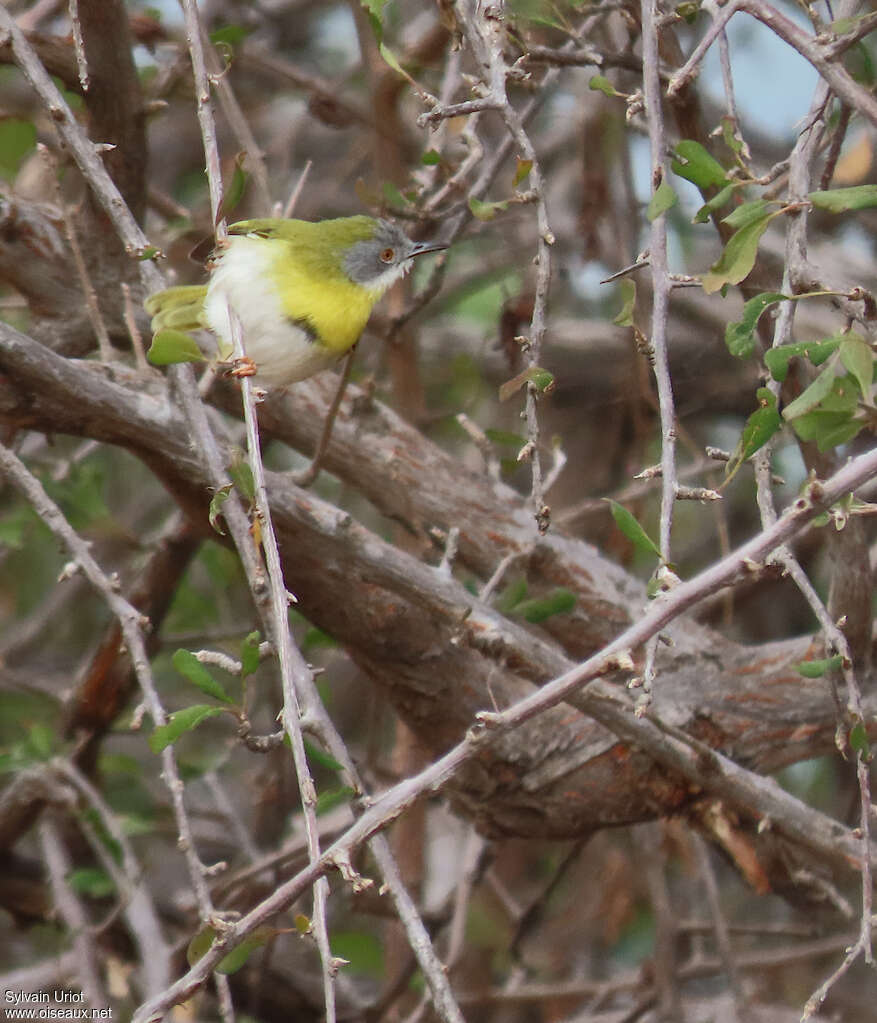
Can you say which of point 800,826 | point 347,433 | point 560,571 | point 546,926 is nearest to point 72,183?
point 347,433

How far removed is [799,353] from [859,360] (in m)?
0.13

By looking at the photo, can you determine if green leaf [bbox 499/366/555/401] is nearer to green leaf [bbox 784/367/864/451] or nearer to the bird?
green leaf [bbox 784/367/864/451]

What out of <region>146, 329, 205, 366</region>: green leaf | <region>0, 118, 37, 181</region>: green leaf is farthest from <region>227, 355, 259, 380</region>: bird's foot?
<region>0, 118, 37, 181</region>: green leaf

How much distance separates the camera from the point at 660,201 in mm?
1695

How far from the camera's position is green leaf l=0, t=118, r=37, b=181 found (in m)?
3.00

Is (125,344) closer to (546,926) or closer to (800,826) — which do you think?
(800,826)

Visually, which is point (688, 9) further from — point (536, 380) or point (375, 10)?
point (536, 380)

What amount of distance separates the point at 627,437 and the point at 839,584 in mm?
2280

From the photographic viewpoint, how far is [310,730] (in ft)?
5.72

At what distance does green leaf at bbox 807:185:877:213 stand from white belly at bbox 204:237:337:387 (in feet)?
3.21

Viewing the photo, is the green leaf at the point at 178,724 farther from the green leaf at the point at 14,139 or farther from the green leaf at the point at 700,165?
the green leaf at the point at 14,139

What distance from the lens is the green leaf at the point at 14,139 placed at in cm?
300

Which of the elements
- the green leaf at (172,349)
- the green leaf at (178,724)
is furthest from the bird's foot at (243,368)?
the green leaf at (178,724)

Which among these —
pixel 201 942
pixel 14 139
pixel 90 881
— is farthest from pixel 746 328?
pixel 90 881
